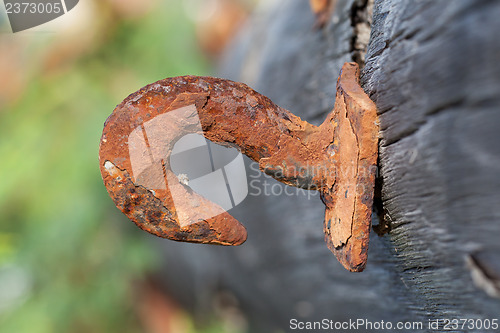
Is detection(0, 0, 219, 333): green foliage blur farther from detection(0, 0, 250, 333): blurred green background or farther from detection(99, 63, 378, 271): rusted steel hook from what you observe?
detection(99, 63, 378, 271): rusted steel hook

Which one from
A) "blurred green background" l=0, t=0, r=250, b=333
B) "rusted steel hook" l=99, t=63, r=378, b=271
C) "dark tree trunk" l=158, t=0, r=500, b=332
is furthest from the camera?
"blurred green background" l=0, t=0, r=250, b=333

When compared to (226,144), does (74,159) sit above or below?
below

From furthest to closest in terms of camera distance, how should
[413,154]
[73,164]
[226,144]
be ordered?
[73,164], [226,144], [413,154]

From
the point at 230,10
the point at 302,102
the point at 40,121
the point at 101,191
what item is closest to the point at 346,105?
the point at 302,102

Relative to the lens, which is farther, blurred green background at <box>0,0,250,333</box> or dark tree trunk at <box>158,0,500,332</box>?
blurred green background at <box>0,0,250,333</box>

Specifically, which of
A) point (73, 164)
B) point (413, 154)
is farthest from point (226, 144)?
point (73, 164)

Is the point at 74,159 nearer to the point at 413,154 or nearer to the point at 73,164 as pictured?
the point at 73,164

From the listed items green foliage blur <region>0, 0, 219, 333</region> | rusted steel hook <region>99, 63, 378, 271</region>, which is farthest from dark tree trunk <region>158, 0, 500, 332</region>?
green foliage blur <region>0, 0, 219, 333</region>

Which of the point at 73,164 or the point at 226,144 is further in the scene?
the point at 73,164

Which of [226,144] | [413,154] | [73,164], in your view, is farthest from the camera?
[73,164]

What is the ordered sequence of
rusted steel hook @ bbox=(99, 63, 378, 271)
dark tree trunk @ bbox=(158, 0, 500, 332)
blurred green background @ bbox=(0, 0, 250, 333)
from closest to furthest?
dark tree trunk @ bbox=(158, 0, 500, 332) → rusted steel hook @ bbox=(99, 63, 378, 271) → blurred green background @ bbox=(0, 0, 250, 333)
